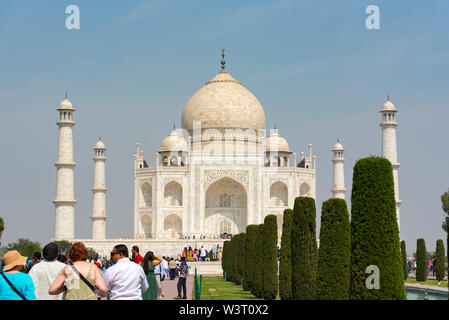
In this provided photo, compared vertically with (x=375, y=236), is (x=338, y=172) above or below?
above

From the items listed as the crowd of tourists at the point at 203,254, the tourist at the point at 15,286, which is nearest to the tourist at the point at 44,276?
the tourist at the point at 15,286

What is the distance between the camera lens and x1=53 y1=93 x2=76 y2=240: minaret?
35.8 meters

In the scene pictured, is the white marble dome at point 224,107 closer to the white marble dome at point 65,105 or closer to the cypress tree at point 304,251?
the white marble dome at point 65,105

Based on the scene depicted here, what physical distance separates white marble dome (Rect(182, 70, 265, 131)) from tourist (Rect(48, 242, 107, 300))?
35.0m

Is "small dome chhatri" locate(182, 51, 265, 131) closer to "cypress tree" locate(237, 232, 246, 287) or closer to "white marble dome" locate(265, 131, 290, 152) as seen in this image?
"white marble dome" locate(265, 131, 290, 152)

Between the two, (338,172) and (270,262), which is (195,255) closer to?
Result: (338,172)

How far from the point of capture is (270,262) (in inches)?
632

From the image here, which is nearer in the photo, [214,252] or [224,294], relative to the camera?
[224,294]

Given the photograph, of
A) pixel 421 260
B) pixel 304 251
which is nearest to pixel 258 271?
pixel 304 251

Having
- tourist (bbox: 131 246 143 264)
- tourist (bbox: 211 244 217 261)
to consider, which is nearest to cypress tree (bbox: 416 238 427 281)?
tourist (bbox: 211 244 217 261)

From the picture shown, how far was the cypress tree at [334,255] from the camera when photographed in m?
11.2

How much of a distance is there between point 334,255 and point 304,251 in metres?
2.40

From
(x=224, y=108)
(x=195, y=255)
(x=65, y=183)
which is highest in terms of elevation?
(x=224, y=108)

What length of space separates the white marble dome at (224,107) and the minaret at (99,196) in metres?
5.49
